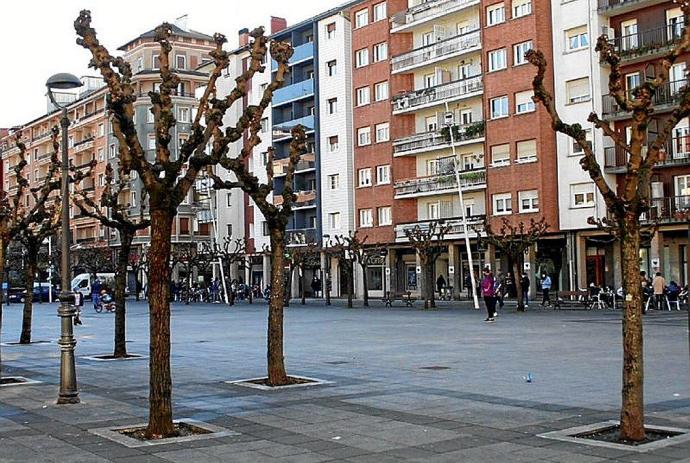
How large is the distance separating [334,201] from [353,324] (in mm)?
36768

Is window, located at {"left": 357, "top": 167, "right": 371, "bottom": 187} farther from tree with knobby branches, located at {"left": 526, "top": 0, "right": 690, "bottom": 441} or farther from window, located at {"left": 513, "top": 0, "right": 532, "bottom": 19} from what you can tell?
tree with knobby branches, located at {"left": 526, "top": 0, "right": 690, "bottom": 441}

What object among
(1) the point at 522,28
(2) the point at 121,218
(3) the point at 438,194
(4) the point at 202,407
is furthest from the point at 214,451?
(3) the point at 438,194

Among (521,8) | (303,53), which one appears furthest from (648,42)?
(303,53)

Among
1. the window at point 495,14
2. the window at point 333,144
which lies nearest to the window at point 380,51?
the window at point 333,144

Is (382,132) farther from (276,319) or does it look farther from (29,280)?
(276,319)

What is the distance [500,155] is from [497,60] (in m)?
5.97

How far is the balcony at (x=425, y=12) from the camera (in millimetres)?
61294

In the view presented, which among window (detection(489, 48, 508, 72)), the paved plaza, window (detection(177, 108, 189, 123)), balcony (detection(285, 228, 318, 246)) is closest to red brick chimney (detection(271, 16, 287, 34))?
window (detection(177, 108, 189, 123))

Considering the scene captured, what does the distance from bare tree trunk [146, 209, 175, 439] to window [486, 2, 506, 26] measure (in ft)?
163

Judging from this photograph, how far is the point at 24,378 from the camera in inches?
679

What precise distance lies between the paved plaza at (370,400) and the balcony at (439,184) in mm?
33321

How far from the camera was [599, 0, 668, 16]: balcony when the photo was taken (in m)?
50.0

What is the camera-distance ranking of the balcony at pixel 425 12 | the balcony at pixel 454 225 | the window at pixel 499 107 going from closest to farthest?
the window at pixel 499 107 < the balcony at pixel 454 225 < the balcony at pixel 425 12

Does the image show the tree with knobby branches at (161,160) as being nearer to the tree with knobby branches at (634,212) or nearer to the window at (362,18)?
the tree with knobby branches at (634,212)
